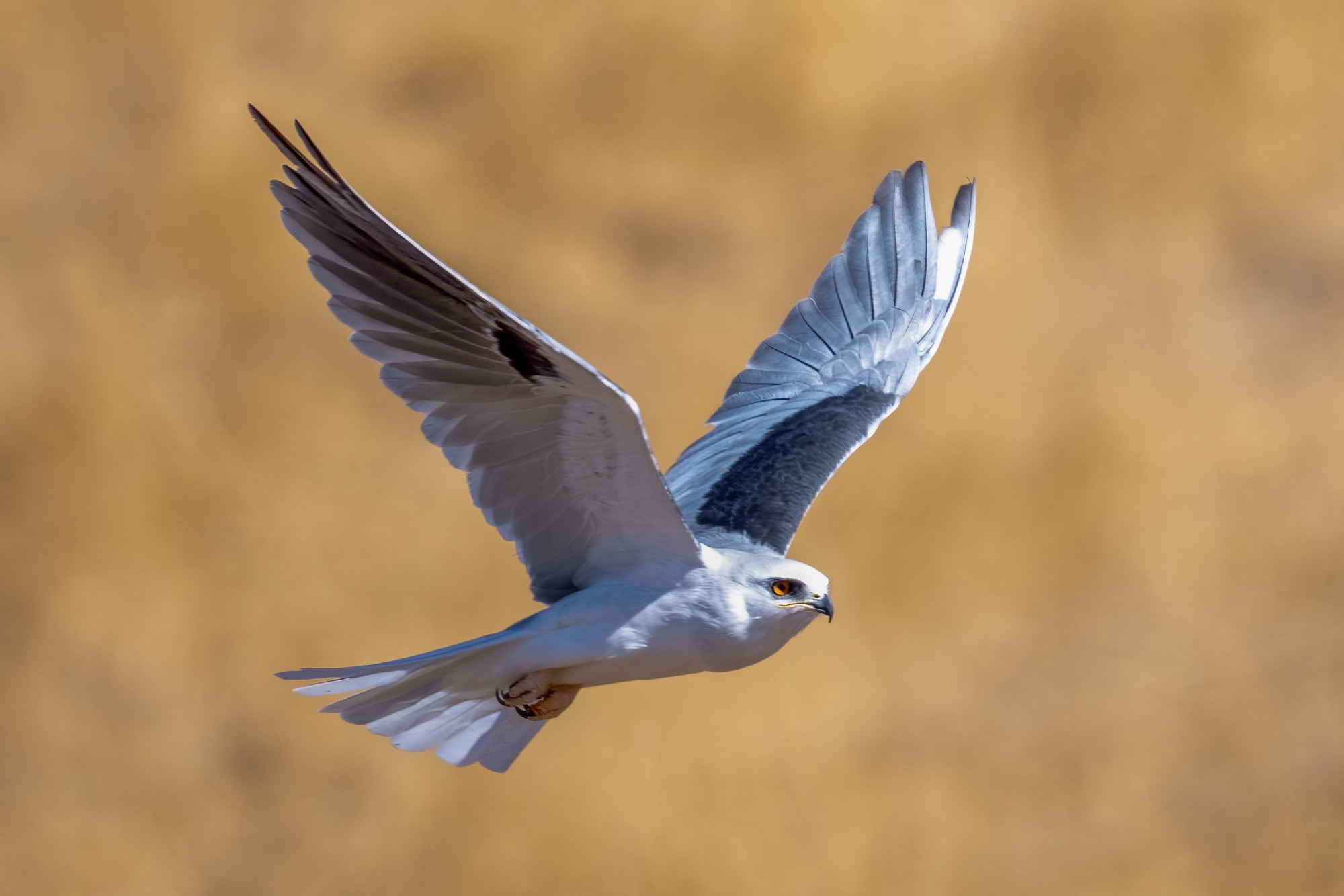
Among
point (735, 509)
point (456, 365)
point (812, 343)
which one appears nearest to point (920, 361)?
point (812, 343)

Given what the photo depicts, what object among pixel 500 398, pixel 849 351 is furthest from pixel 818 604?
pixel 849 351

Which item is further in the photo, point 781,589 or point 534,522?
point 534,522

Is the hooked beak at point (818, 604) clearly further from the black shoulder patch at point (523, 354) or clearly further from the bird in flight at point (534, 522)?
the black shoulder patch at point (523, 354)

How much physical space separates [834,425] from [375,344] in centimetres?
A: 261

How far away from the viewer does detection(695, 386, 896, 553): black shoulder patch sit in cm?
594

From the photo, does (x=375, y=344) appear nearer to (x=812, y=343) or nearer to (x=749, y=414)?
(x=749, y=414)

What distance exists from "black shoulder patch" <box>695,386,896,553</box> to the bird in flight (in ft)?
0.05

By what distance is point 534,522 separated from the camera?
515 cm

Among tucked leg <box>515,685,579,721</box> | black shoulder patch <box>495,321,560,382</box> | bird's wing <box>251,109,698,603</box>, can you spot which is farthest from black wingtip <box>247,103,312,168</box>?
tucked leg <box>515,685,579,721</box>

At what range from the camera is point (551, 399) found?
467 centimetres

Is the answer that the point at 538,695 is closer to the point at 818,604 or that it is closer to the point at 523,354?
the point at 818,604

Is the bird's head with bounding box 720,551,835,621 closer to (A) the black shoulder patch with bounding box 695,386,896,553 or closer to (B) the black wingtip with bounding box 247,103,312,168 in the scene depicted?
(A) the black shoulder patch with bounding box 695,386,896,553

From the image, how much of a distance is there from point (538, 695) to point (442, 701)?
0.48 meters

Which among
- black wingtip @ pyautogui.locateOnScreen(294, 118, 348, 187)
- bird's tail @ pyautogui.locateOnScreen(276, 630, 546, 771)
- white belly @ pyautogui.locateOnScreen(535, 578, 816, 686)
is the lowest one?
bird's tail @ pyautogui.locateOnScreen(276, 630, 546, 771)
